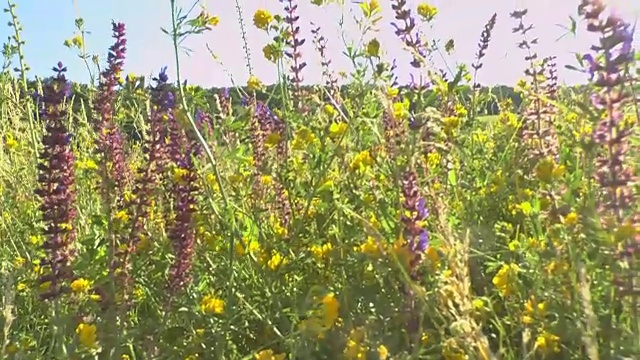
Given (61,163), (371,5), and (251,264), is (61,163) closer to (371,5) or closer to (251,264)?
(251,264)

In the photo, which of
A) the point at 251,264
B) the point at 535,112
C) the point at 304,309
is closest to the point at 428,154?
the point at 535,112

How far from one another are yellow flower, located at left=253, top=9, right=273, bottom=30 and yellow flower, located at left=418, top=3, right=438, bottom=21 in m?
0.61

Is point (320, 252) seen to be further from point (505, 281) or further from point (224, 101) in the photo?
point (224, 101)

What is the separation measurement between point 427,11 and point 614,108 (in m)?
1.77

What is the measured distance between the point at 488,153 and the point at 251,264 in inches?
69.5

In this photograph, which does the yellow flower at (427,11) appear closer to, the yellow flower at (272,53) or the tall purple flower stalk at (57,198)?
the yellow flower at (272,53)

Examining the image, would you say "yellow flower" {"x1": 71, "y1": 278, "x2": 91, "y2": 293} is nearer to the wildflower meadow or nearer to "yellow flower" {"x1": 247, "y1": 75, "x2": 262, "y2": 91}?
the wildflower meadow

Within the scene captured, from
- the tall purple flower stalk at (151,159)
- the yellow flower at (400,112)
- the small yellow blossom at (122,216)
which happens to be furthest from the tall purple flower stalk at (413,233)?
the small yellow blossom at (122,216)

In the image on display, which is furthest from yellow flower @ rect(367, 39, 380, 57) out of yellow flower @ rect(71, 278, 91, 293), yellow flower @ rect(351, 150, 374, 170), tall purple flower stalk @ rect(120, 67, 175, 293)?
yellow flower @ rect(71, 278, 91, 293)

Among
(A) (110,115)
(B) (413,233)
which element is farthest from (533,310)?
(A) (110,115)

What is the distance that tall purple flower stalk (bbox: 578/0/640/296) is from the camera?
63.0 inches

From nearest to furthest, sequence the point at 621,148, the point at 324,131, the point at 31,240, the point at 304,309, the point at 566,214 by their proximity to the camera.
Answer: the point at 621,148, the point at 304,309, the point at 566,214, the point at 324,131, the point at 31,240

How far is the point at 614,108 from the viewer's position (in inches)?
65.0

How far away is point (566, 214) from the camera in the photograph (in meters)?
1.96
